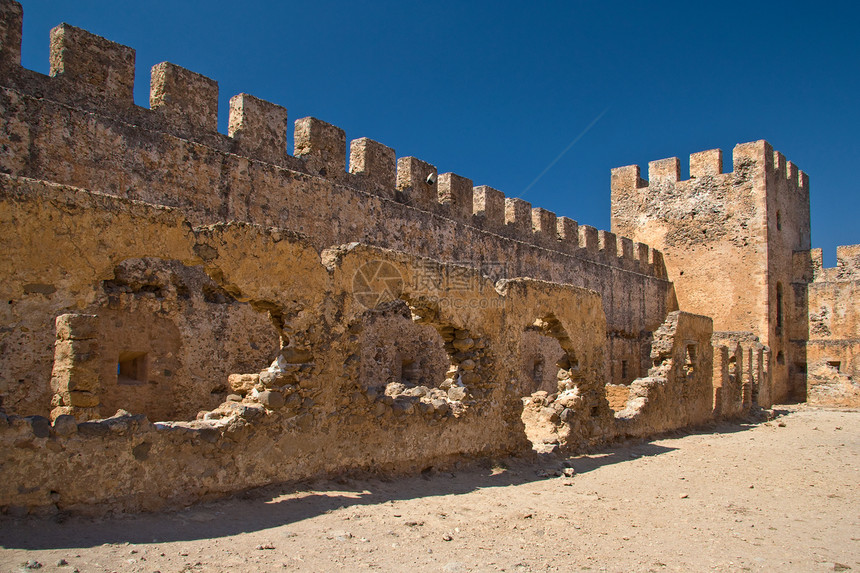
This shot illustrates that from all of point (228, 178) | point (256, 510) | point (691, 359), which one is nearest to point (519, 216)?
point (691, 359)

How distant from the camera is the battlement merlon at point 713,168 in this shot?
19.1m

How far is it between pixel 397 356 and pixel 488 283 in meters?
4.05

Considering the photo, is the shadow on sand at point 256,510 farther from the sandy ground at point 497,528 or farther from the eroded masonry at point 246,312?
the eroded masonry at point 246,312

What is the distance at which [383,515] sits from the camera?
5305mm

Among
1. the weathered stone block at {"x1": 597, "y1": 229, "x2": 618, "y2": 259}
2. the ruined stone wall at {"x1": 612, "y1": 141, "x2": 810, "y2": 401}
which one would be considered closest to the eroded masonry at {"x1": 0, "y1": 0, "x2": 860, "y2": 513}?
the weathered stone block at {"x1": 597, "y1": 229, "x2": 618, "y2": 259}

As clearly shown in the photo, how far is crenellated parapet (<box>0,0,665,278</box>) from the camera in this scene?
7414 millimetres

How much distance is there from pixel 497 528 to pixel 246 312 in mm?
4769

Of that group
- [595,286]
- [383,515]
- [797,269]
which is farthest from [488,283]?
[797,269]

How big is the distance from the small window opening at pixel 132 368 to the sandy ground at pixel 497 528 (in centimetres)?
329

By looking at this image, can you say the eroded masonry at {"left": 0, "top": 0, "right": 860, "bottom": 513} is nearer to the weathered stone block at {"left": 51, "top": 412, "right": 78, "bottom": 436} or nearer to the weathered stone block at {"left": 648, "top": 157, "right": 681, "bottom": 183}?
the weathered stone block at {"left": 51, "top": 412, "right": 78, "bottom": 436}

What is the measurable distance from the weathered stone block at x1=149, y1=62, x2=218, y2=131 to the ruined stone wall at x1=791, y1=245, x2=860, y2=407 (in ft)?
60.7

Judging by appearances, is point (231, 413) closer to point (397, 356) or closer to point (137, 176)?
point (137, 176)
